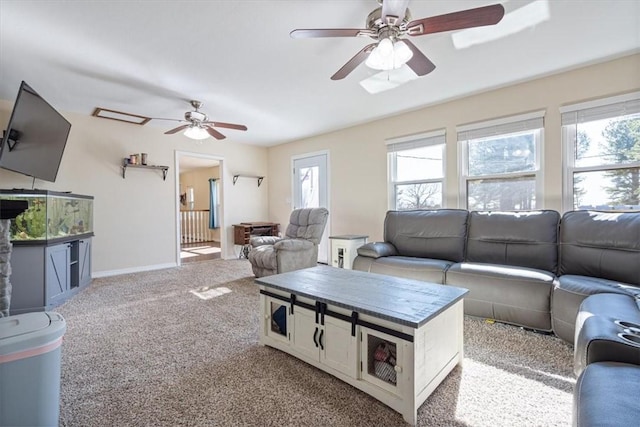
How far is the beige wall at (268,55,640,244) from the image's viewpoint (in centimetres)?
282

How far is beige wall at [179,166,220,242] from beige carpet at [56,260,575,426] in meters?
5.98

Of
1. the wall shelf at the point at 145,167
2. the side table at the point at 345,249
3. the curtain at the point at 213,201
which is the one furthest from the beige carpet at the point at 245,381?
the curtain at the point at 213,201

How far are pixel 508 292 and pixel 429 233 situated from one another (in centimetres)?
111

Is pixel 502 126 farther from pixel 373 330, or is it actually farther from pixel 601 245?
pixel 373 330

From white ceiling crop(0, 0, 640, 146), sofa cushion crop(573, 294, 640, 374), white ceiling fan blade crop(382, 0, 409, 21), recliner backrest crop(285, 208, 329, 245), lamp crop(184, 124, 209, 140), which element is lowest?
sofa cushion crop(573, 294, 640, 374)

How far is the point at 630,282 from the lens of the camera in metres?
2.17

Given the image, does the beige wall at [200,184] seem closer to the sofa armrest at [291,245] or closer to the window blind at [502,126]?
the sofa armrest at [291,245]

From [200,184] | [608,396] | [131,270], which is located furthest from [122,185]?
[608,396]

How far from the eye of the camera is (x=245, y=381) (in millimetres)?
1708


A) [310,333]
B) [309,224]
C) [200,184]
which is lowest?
[310,333]

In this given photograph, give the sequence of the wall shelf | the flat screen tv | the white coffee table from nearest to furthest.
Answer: the white coffee table
the flat screen tv
the wall shelf

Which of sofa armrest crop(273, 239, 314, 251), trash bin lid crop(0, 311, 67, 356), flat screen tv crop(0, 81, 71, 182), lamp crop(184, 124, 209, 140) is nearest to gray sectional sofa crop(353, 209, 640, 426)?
sofa armrest crop(273, 239, 314, 251)

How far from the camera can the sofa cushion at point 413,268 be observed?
9.18ft

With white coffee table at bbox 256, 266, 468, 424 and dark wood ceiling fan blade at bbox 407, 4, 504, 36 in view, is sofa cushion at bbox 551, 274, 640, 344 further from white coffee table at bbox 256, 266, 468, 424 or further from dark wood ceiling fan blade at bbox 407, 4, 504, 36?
dark wood ceiling fan blade at bbox 407, 4, 504, 36
